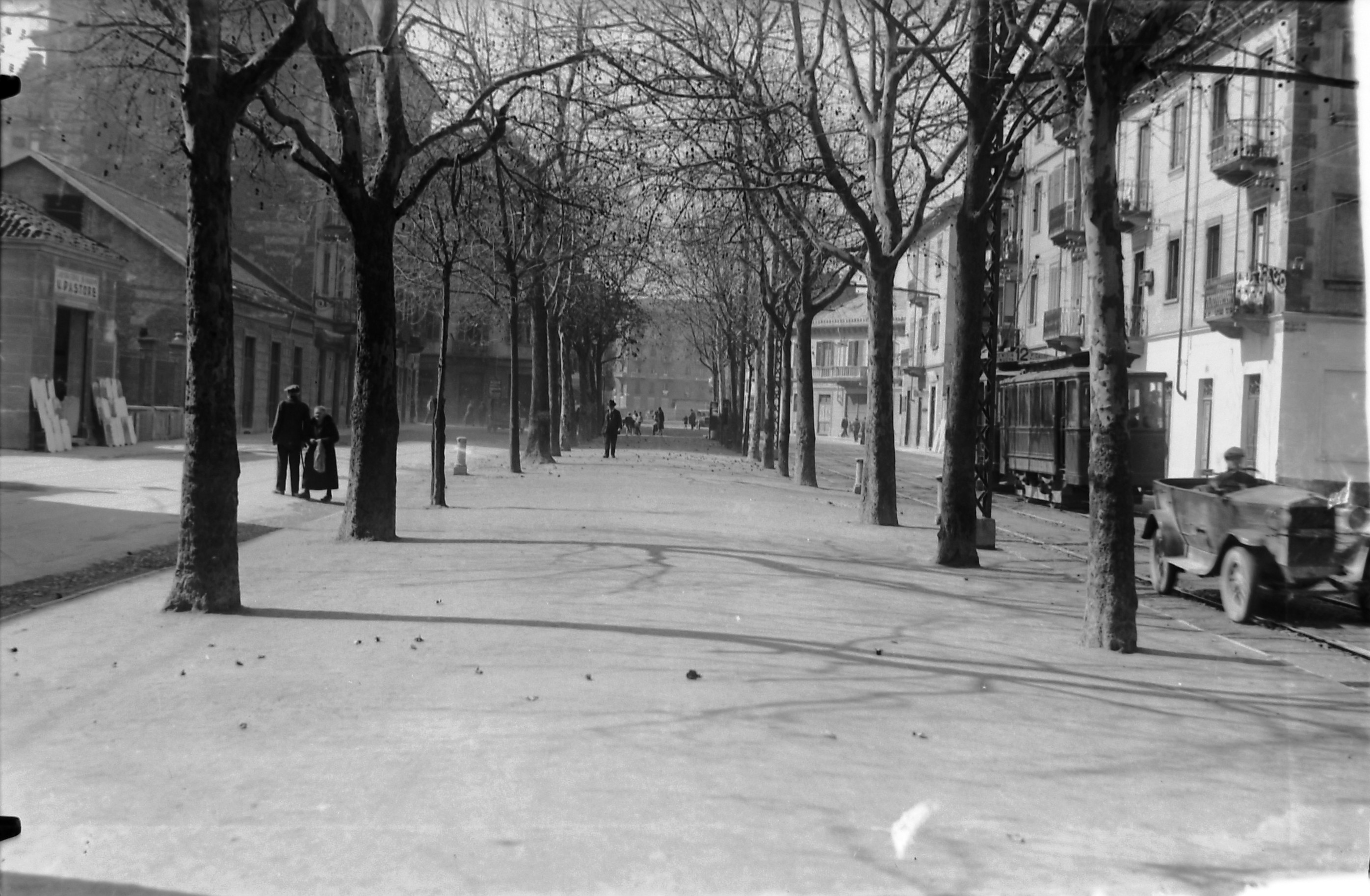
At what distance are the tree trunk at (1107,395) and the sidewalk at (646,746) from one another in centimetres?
39

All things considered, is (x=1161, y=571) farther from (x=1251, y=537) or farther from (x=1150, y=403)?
(x=1150, y=403)

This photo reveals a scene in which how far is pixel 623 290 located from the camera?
48.1 metres

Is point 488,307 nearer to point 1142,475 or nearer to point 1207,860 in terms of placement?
point 1142,475

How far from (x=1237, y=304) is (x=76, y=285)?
81.8 ft

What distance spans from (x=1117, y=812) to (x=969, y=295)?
1076cm

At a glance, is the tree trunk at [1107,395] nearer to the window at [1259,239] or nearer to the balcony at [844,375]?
the window at [1259,239]

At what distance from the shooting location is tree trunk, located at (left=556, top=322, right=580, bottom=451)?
4819 centimetres

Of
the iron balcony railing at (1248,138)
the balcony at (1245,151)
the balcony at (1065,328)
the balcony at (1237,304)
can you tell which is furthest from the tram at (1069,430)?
the balcony at (1065,328)

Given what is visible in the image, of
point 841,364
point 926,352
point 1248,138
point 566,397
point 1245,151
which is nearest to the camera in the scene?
point 1248,138

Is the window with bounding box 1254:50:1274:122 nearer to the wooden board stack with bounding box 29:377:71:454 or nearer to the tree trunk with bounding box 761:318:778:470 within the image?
the tree trunk with bounding box 761:318:778:470

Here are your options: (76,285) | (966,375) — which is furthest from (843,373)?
(966,375)

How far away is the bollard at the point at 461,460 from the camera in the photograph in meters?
30.0

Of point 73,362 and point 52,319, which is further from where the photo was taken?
point 73,362

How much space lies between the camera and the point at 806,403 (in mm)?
29188
